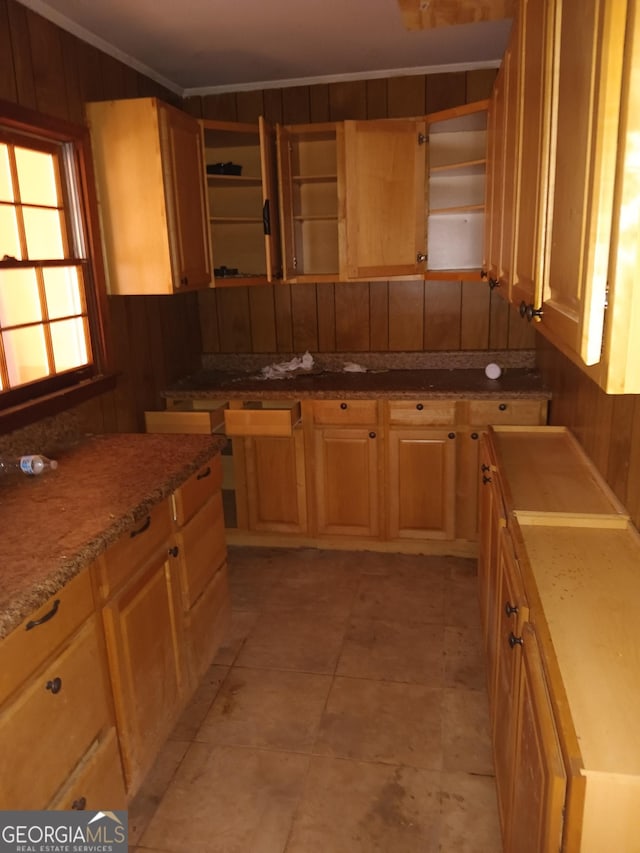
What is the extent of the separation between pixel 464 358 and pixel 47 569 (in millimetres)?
2643

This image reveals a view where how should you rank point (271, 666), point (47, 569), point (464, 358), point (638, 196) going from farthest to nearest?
point (464, 358), point (271, 666), point (47, 569), point (638, 196)

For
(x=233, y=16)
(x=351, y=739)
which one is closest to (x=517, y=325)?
(x=233, y=16)

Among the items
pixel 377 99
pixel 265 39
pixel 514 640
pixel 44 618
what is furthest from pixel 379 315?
pixel 44 618

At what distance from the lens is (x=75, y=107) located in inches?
98.7

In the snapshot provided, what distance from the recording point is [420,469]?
3197 millimetres

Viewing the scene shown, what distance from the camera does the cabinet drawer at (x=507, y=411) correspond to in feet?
9.96

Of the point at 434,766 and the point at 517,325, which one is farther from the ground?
the point at 517,325

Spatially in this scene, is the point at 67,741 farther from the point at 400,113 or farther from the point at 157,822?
the point at 400,113

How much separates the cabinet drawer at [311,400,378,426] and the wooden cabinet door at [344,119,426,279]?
0.64 m

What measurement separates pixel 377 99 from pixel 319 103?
300 millimetres

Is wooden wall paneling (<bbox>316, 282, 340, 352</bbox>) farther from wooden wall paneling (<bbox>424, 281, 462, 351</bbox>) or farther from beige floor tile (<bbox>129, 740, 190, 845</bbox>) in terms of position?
beige floor tile (<bbox>129, 740, 190, 845</bbox>)

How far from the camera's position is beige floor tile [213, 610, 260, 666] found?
253 cm

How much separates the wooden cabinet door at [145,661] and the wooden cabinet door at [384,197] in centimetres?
190

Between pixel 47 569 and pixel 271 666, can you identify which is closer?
pixel 47 569
